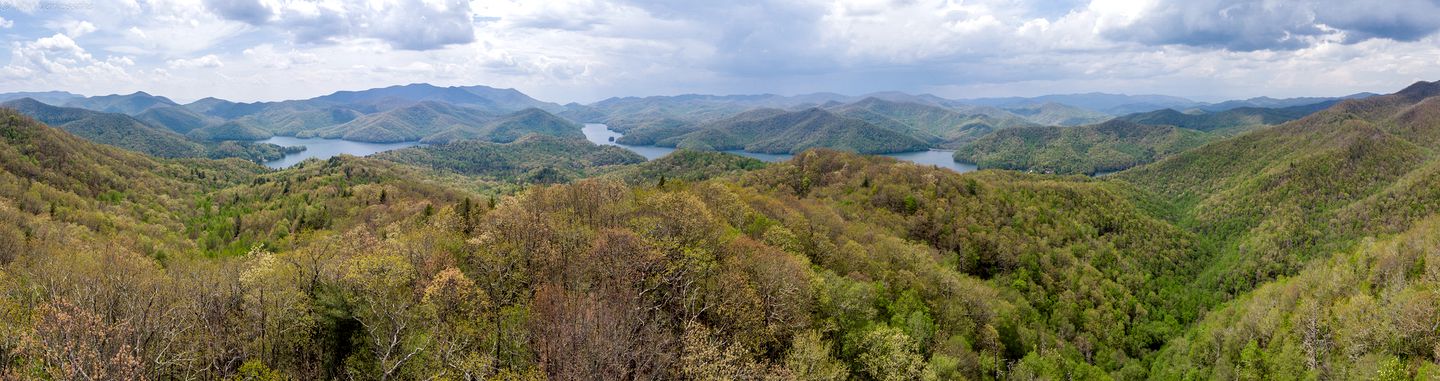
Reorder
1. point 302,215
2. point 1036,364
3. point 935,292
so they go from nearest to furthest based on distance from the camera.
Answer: point 1036,364 → point 935,292 → point 302,215

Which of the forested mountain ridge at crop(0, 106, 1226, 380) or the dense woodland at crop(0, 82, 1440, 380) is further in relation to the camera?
the dense woodland at crop(0, 82, 1440, 380)

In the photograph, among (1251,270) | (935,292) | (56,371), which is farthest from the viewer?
(1251,270)

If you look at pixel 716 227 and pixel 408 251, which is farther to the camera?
pixel 716 227

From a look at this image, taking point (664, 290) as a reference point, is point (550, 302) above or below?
above

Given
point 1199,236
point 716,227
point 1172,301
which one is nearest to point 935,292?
point 716,227

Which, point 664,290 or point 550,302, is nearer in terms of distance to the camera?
point 550,302

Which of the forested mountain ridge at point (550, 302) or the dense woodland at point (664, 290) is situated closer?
the forested mountain ridge at point (550, 302)

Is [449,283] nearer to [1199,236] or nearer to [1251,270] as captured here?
[1251,270]

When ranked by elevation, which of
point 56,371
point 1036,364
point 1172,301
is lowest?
point 1172,301
